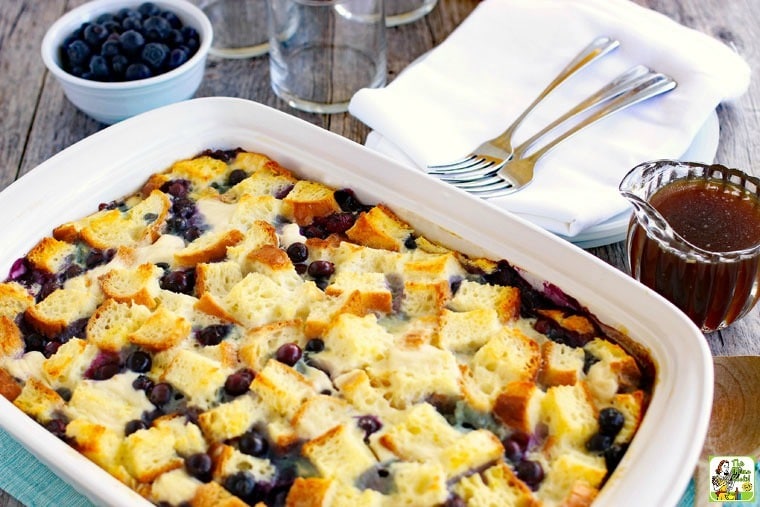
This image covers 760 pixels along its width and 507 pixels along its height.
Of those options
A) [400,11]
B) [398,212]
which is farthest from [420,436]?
[400,11]

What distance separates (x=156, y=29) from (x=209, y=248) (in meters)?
0.99

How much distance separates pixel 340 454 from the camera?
1.52m

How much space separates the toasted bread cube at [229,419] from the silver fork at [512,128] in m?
0.94

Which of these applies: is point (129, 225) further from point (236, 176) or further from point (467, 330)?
point (467, 330)

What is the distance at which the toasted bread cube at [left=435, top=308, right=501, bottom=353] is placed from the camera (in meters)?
1.70

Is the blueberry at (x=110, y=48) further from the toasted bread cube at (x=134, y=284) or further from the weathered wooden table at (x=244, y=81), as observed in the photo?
the toasted bread cube at (x=134, y=284)

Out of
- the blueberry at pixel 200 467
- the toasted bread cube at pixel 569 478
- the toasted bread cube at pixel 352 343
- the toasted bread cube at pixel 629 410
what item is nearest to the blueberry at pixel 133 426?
the blueberry at pixel 200 467

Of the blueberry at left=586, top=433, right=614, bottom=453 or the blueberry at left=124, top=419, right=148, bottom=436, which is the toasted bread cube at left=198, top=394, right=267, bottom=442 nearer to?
the blueberry at left=124, top=419, right=148, bottom=436

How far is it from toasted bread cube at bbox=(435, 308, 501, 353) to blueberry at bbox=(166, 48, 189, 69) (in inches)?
50.0

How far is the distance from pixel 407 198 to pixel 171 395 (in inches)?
24.8

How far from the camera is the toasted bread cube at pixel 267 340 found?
1687 mm

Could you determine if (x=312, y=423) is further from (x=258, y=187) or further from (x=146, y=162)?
(x=146, y=162)

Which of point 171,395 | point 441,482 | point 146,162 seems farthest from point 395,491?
point 146,162

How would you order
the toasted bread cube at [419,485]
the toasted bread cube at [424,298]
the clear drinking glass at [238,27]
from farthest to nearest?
the clear drinking glass at [238,27] → the toasted bread cube at [424,298] → the toasted bread cube at [419,485]
